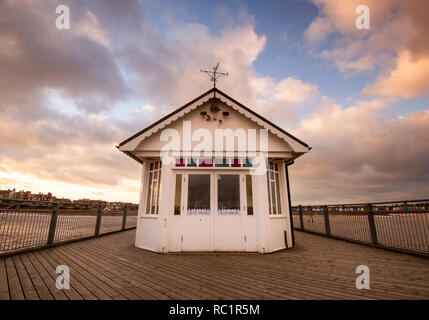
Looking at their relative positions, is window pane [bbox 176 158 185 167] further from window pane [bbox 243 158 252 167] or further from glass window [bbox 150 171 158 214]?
window pane [bbox 243 158 252 167]

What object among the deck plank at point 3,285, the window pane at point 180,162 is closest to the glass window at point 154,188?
the window pane at point 180,162

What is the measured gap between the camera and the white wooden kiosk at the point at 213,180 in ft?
22.7

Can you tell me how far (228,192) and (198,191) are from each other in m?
1.15

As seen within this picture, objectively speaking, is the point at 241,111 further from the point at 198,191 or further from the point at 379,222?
the point at 379,222

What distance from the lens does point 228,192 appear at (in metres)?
7.30

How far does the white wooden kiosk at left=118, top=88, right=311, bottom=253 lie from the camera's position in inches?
273

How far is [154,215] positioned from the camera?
721 centimetres

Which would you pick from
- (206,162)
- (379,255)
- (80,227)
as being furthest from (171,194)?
(379,255)

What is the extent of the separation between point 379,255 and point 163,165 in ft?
26.2

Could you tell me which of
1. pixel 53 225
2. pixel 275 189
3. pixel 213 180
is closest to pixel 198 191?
pixel 213 180

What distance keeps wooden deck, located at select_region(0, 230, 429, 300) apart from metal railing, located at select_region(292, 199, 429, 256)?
88 cm

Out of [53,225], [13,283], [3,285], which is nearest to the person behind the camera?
[3,285]
